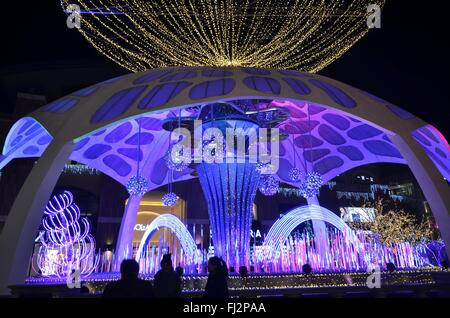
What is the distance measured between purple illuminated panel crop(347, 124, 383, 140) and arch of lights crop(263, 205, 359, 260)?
3754 millimetres

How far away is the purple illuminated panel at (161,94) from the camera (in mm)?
10367

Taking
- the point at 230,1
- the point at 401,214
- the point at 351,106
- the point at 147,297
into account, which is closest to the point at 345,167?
the point at 351,106

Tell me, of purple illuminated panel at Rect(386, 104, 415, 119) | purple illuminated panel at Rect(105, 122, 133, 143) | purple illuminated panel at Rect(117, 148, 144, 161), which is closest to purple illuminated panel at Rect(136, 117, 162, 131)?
purple illuminated panel at Rect(105, 122, 133, 143)

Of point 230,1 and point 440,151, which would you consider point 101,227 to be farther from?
point 440,151

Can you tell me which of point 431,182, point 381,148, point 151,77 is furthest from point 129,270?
point 381,148

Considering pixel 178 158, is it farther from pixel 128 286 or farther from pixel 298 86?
pixel 128 286

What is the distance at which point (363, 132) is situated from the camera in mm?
15258

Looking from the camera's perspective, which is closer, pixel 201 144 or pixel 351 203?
pixel 201 144

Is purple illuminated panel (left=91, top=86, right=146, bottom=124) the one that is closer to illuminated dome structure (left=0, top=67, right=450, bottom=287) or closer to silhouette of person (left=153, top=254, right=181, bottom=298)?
illuminated dome structure (left=0, top=67, right=450, bottom=287)

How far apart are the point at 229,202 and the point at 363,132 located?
22.8 feet

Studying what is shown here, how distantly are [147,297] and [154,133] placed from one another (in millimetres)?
14115

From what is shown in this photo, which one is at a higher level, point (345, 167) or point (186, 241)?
point (345, 167)

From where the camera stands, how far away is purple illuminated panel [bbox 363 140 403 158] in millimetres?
15345
